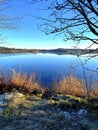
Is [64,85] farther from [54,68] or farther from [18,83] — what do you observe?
[54,68]

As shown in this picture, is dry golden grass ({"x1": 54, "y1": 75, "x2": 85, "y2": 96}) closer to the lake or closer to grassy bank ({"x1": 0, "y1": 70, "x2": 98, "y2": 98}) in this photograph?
grassy bank ({"x1": 0, "y1": 70, "x2": 98, "y2": 98})

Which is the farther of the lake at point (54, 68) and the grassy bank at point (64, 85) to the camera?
the lake at point (54, 68)

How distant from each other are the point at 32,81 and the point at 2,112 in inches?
175

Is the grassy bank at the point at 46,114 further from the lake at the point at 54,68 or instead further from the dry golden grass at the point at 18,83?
the dry golden grass at the point at 18,83

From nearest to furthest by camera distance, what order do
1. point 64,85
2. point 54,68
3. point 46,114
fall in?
point 46,114 → point 64,85 → point 54,68

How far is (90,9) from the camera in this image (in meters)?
4.23

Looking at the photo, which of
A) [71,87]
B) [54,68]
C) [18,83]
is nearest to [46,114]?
[18,83]

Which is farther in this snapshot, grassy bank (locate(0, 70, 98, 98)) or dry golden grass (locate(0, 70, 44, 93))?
grassy bank (locate(0, 70, 98, 98))

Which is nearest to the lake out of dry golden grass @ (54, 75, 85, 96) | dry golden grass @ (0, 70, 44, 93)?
dry golden grass @ (54, 75, 85, 96)

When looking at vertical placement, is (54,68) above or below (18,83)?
below

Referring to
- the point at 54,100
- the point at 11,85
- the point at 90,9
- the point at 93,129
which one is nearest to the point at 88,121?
the point at 93,129

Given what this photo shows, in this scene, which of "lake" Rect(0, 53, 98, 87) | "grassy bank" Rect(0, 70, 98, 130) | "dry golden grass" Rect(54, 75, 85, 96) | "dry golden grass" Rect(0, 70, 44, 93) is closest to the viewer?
"grassy bank" Rect(0, 70, 98, 130)

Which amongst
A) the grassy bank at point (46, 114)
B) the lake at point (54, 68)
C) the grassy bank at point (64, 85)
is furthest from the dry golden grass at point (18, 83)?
the grassy bank at point (46, 114)

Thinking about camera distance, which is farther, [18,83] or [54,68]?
[54,68]
